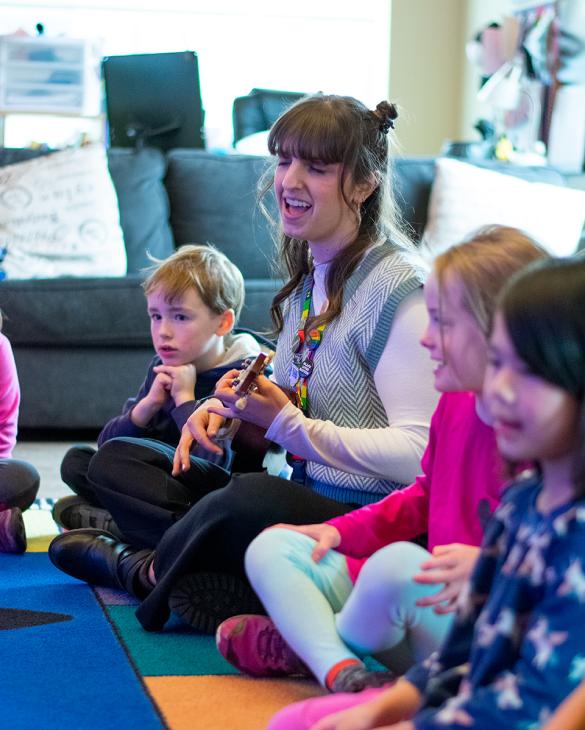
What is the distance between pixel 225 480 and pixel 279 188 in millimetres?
439

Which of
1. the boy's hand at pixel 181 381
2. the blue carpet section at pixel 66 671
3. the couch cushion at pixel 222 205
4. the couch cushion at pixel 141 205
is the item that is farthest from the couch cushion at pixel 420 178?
the blue carpet section at pixel 66 671

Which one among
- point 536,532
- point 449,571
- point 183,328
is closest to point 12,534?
point 183,328

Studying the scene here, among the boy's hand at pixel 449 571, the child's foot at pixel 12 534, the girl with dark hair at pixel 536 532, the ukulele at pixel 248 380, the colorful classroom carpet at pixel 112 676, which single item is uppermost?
the girl with dark hair at pixel 536 532

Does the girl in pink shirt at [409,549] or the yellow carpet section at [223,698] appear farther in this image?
the yellow carpet section at [223,698]

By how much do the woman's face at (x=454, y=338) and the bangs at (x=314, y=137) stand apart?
19.9 inches

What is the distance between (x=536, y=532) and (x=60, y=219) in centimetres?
262

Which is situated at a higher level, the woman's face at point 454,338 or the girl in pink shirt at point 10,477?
the woman's face at point 454,338

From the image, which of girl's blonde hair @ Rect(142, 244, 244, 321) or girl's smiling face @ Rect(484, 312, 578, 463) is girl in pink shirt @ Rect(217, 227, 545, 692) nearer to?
girl's smiling face @ Rect(484, 312, 578, 463)

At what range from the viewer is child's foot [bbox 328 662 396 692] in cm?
109

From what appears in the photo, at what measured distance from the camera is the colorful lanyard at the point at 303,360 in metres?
1.54

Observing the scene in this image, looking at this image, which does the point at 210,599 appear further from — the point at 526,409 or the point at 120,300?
the point at 120,300

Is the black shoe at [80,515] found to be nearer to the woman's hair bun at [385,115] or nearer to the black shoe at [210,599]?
the black shoe at [210,599]

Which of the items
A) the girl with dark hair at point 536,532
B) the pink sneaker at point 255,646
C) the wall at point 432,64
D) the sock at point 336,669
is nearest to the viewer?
the girl with dark hair at point 536,532

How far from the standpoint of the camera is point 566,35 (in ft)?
15.7
